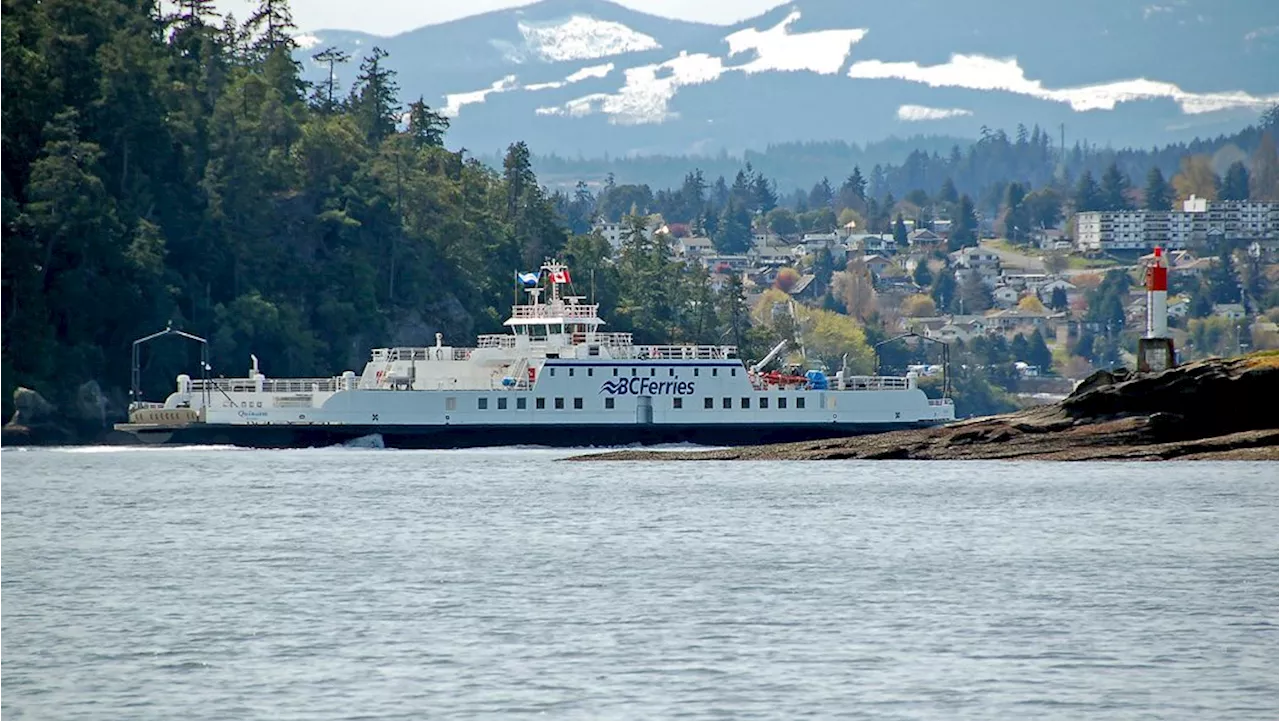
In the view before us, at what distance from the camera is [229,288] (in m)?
91.6

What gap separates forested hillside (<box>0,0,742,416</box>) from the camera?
8125 centimetres

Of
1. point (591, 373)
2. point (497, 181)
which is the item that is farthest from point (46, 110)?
point (497, 181)

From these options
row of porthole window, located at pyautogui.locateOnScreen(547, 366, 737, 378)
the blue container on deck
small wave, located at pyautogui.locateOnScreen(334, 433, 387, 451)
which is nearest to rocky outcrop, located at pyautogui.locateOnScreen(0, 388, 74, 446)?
small wave, located at pyautogui.locateOnScreen(334, 433, 387, 451)

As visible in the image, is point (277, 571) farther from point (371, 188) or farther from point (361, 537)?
point (371, 188)

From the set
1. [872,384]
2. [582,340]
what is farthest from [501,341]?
[872,384]

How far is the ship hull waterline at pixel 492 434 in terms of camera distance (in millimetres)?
67312

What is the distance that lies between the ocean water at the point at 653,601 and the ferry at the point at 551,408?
57.5 feet

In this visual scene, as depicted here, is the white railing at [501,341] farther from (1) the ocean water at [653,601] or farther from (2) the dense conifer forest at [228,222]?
(1) the ocean water at [653,601]

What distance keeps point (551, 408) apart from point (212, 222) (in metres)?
28.3

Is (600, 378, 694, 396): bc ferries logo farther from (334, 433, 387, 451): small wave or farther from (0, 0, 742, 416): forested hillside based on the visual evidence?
(0, 0, 742, 416): forested hillside

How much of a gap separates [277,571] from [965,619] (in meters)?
10.7

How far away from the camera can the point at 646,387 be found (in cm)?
6869

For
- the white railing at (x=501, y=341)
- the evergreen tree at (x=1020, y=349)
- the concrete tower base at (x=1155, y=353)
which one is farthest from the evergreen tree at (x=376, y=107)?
the evergreen tree at (x=1020, y=349)

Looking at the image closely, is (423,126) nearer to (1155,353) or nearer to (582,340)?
(582,340)
